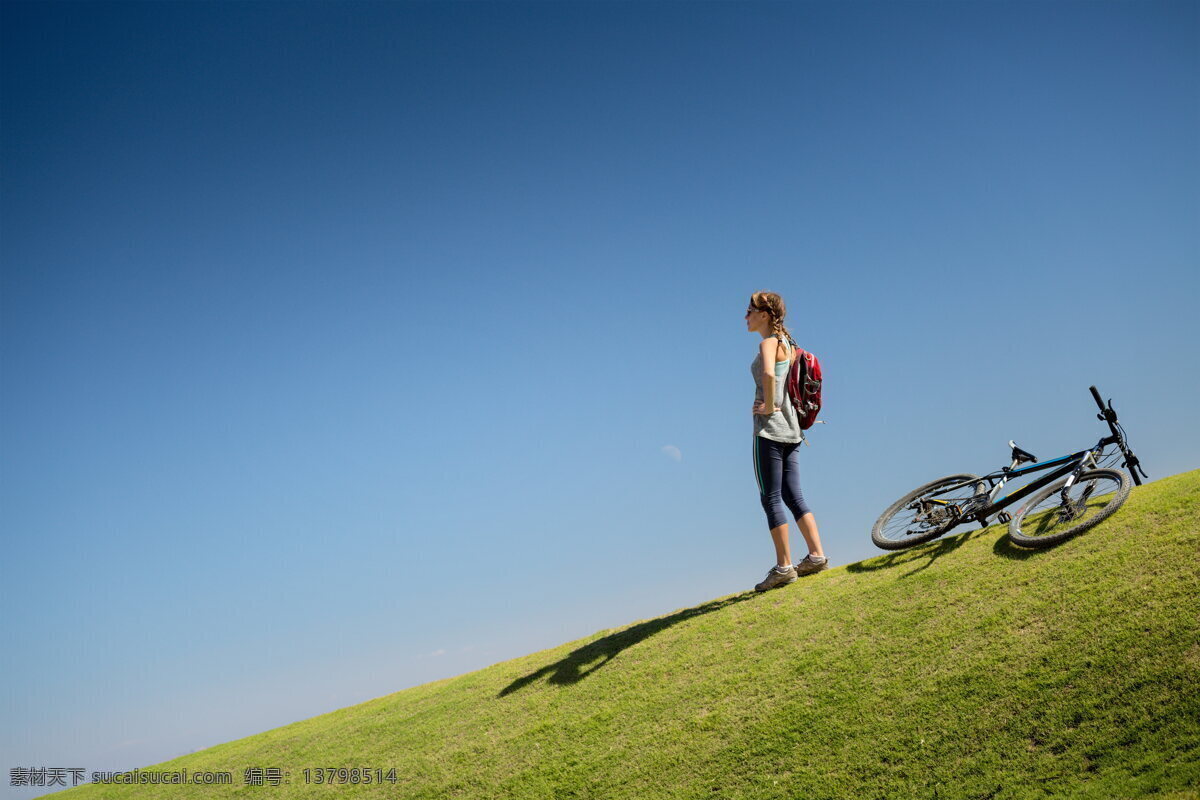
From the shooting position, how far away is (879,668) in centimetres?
613

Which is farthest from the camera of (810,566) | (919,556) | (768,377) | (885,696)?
(810,566)

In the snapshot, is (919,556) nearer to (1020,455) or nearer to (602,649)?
(1020,455)

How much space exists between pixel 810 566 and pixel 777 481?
3.97ft

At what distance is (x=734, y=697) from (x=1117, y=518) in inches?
163

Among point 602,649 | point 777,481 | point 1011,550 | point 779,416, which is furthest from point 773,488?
point 602,649

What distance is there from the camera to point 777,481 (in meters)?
8.55

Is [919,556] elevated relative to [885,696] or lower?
elevated

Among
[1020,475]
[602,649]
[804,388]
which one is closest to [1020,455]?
[1020,475]

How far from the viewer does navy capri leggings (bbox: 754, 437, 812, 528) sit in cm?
853

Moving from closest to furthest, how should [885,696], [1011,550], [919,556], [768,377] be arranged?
[885,696], [1011,550], [919,556], [768,377]

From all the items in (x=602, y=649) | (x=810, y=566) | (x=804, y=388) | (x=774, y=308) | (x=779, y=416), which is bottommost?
(x=602, y=649)

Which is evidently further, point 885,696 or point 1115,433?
point 1115,433

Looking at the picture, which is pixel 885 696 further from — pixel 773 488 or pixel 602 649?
pixel 602 649

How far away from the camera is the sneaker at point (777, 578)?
8633mm
